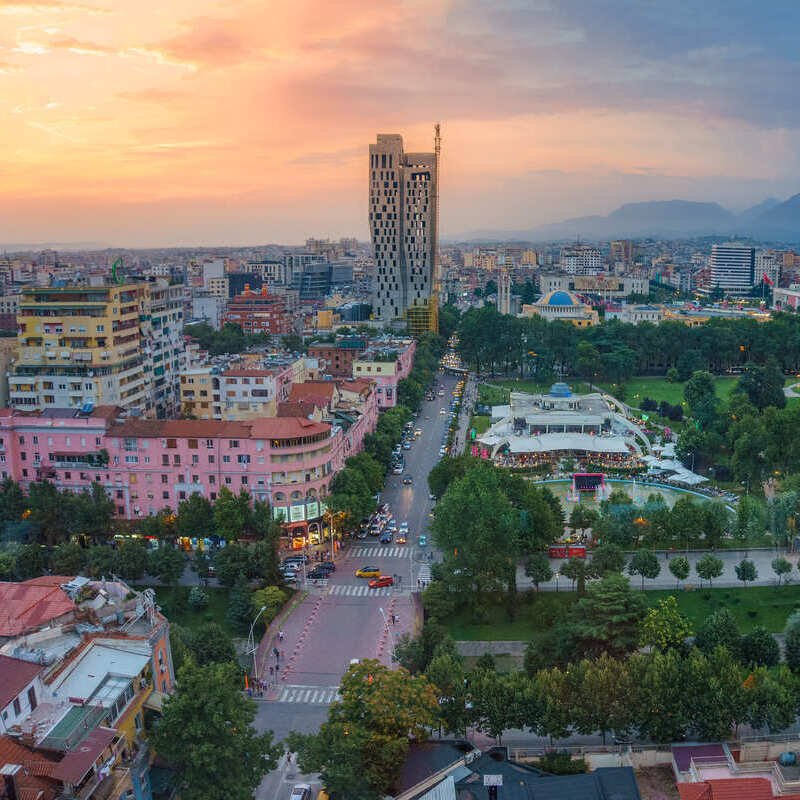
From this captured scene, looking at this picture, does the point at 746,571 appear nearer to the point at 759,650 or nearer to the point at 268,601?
the point at 759,650

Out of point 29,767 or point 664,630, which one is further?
point 664,630

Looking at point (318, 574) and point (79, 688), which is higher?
point (79, 688)

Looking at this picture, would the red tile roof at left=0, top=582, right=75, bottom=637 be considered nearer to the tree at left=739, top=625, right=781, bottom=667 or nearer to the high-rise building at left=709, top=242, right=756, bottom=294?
the tree at left=739, top=625, right=781, bottom=667

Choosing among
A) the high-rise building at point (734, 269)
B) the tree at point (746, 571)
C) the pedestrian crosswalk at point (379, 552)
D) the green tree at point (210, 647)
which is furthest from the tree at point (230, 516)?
the high-rise building at point (734, 269)

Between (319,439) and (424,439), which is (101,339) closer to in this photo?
(319,439)

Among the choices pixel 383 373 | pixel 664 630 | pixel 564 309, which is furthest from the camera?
pixel 564 309

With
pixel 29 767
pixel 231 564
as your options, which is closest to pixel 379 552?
pixel 231 564

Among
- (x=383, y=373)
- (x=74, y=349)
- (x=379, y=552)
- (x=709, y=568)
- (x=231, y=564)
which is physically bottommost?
(x=379, y=552)

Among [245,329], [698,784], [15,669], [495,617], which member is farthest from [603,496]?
[245,329]
